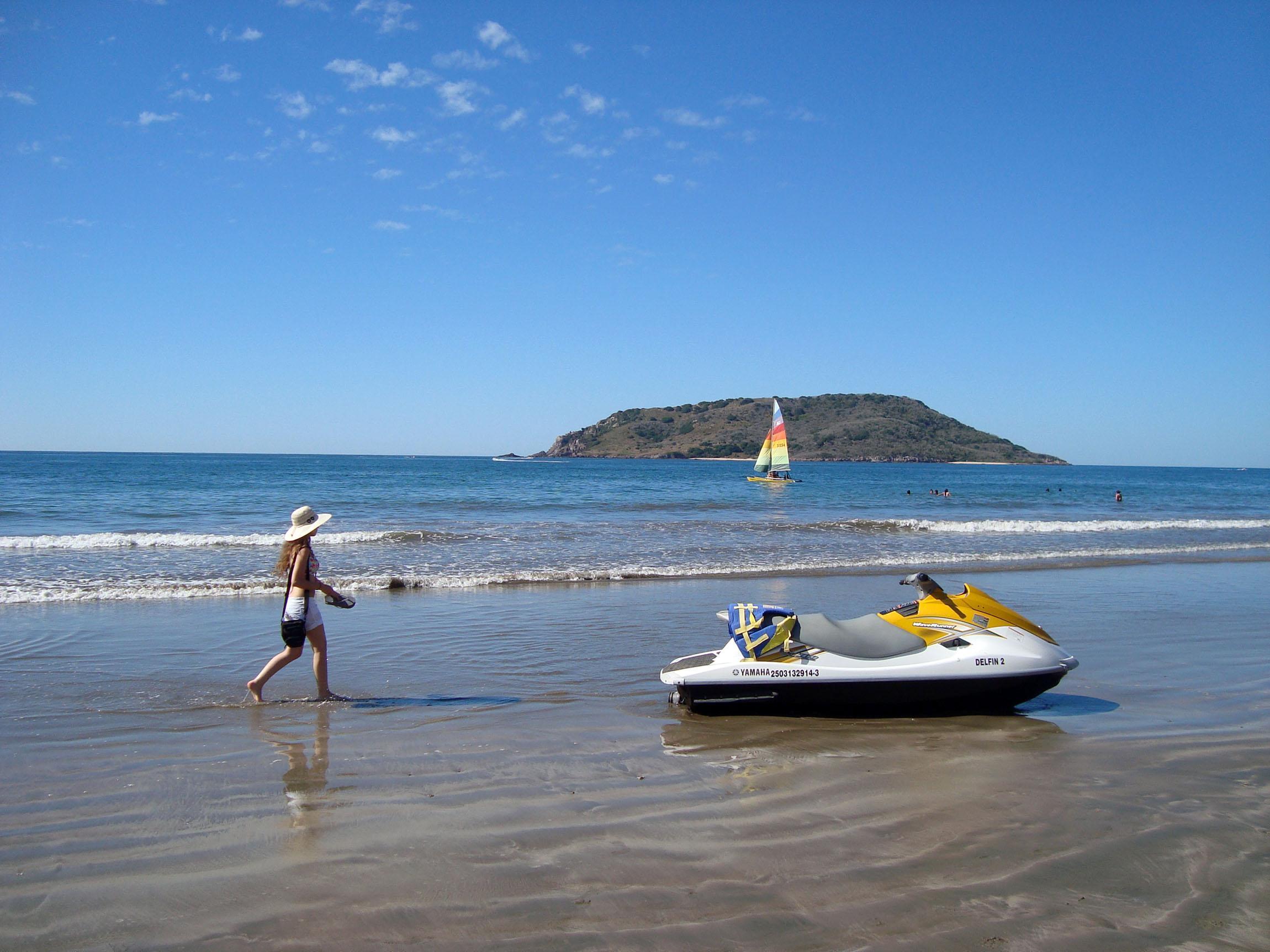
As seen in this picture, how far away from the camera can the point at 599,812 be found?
15.1 feet

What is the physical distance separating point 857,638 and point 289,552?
4908 millimetres

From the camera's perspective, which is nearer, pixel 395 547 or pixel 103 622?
pixel 103 622

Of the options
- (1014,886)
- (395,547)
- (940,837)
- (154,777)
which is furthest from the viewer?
(395,547)

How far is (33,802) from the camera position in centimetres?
480

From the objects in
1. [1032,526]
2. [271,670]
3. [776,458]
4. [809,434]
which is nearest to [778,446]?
[776,458]

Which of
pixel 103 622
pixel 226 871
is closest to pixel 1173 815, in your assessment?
pixel 226 871

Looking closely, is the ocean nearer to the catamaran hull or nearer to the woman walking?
the catamaran hull

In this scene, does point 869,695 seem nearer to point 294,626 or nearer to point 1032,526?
point 294,626

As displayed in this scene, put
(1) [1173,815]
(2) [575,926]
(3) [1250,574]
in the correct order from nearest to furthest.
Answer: (2) [575,926]
(1) [1173,815]
(3) [1250,574]

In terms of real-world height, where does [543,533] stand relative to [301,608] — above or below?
below

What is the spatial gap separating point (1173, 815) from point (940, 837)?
1444mm

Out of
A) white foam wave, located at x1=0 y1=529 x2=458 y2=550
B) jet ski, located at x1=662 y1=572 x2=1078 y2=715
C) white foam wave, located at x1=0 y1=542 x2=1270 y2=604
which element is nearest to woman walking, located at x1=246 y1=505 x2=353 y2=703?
jet ski, located at x1=662 y1=572 x2=1078 y2=715

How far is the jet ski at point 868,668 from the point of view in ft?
21.6

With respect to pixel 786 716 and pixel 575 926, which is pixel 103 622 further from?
pixel 575 926
